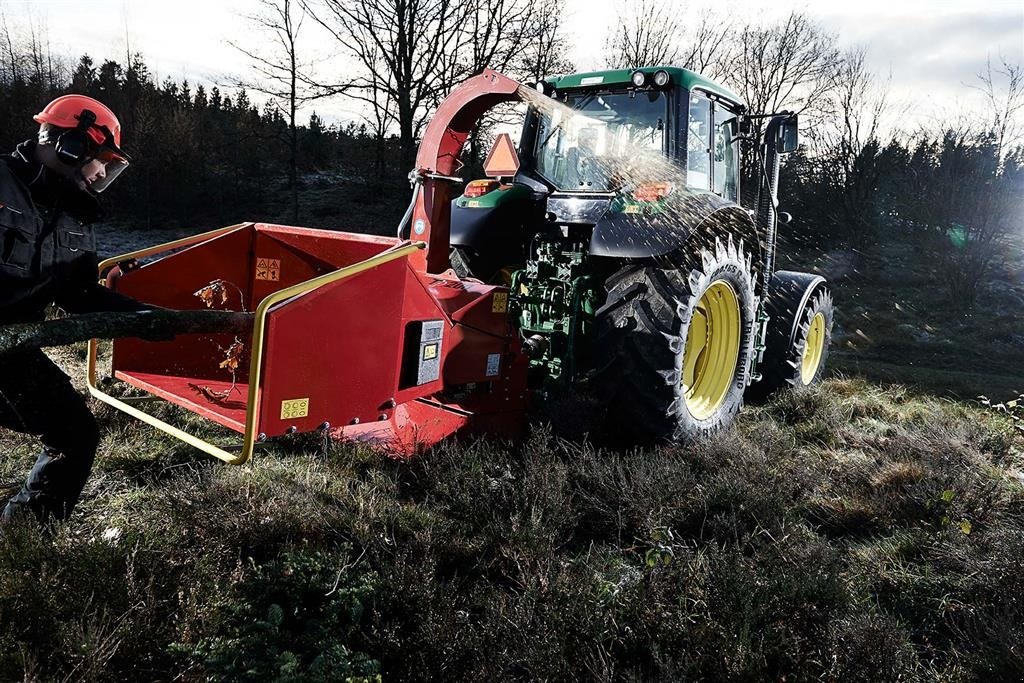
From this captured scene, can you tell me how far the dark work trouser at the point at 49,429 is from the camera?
2469mm

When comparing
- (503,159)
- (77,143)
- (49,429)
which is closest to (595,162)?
(503,159)

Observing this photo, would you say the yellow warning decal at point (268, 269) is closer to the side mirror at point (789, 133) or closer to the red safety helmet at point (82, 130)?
the red safety helmet at point (82, 130)

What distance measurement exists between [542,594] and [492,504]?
2.62ft

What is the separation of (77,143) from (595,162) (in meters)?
2.82

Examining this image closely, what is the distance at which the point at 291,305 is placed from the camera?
7.23ft

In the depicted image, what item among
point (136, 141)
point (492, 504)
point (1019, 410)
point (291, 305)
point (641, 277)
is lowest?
point (492, 504)

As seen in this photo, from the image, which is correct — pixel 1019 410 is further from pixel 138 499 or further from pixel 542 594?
pixel 138 499

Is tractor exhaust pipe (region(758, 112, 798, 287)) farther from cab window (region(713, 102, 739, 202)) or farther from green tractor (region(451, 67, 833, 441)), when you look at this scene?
cab window (region(713, 102, 739, 202))

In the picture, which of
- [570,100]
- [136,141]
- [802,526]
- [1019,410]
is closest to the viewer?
[802,526]

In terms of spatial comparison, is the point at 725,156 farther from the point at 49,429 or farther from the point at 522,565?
the point at 49,429

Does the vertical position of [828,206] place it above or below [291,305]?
above

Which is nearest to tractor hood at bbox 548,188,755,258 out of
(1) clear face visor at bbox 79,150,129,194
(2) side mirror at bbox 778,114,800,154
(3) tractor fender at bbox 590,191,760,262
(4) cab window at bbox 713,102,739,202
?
(3) tractor fender at bbox 590,191,760,262

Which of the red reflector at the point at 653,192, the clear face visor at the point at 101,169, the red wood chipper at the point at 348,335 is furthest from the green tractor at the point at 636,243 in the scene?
the clear face visor at the point at 101,169

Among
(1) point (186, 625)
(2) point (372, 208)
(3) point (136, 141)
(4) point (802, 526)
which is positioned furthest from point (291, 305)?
(3) point (136, 141)
